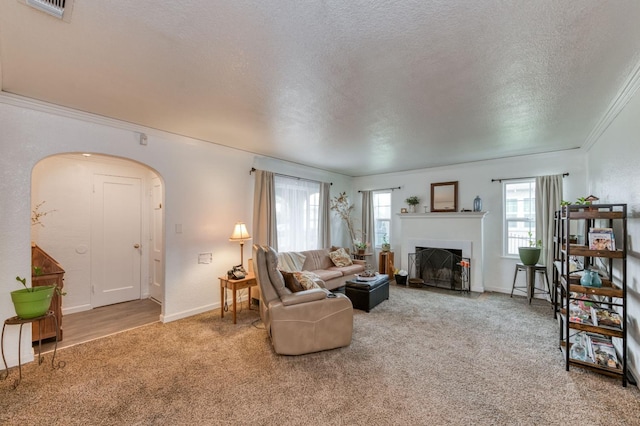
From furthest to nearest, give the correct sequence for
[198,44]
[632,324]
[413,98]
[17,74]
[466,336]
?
[466,336], [413,98], [632,324], [17,74], [198,44]

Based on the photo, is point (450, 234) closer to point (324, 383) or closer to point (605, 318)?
point (605, 318)

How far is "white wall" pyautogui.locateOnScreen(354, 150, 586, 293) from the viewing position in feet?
15.0

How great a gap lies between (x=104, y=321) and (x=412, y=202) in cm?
576

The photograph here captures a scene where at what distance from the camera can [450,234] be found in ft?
18.6

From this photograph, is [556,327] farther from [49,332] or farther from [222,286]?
[49,332]

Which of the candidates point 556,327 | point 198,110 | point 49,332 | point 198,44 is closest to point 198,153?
point 198,110

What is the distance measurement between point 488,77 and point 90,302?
586cm

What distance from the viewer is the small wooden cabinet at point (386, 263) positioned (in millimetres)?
6254

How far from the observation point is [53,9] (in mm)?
1548

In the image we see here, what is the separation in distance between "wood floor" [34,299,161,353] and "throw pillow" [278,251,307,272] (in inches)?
76.4

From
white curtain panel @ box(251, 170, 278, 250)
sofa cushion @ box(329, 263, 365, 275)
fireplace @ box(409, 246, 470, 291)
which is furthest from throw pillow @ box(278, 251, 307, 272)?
fireplace @ box(409, 246, 470, 291)

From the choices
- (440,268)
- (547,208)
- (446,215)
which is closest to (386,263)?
(440,268)

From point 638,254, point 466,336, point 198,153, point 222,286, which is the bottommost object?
point 466,336

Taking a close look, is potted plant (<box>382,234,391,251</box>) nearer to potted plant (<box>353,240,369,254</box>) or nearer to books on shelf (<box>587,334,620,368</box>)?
potted plant (<box>353,240,369,254</box>)
